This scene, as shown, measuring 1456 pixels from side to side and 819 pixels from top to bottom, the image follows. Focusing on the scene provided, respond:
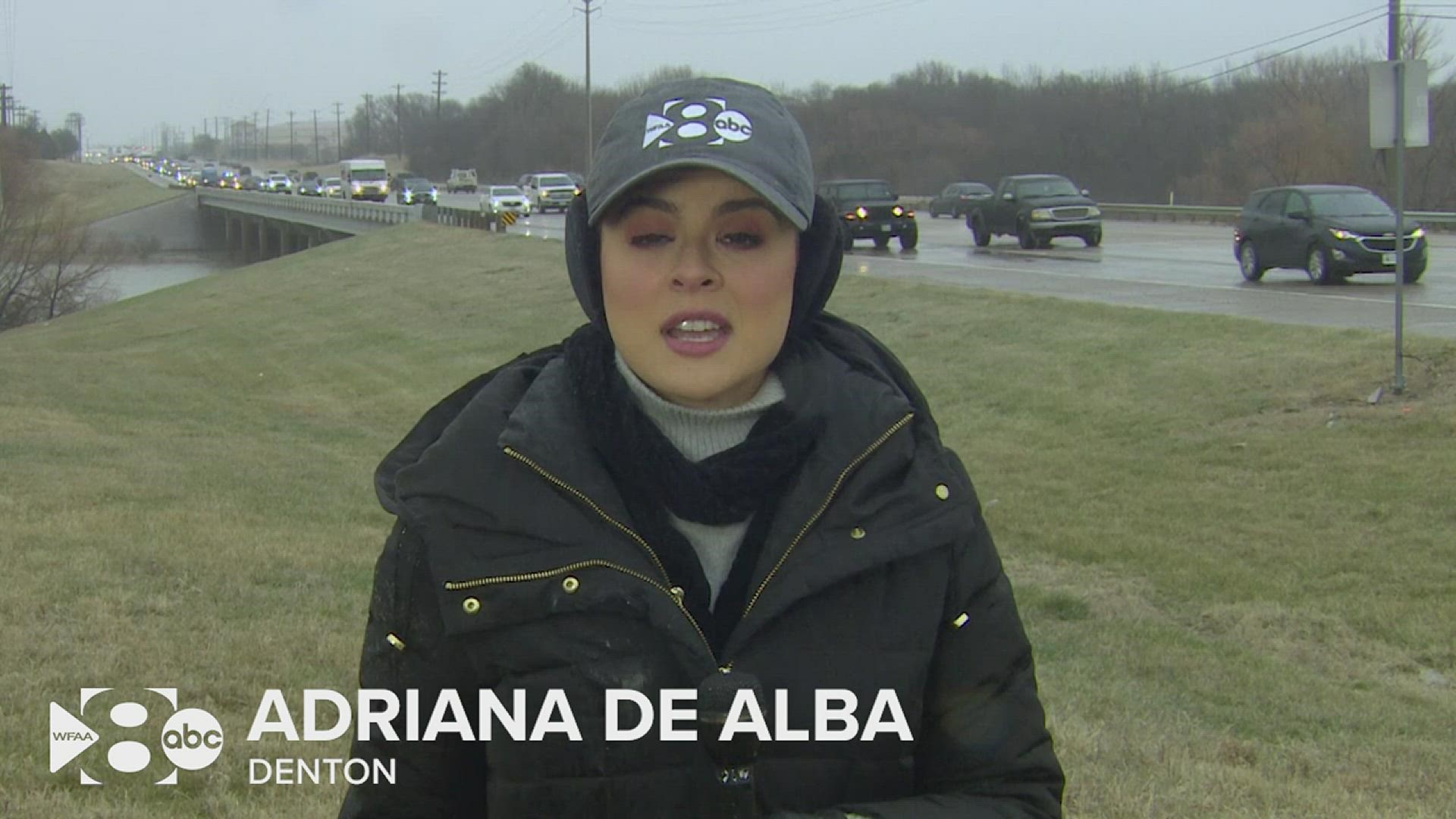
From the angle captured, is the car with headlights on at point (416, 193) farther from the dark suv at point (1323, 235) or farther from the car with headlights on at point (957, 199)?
the dark suv at point (1323, 235)

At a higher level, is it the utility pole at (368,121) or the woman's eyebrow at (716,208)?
the utility pole at (368,121)

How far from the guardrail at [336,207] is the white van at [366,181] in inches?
150

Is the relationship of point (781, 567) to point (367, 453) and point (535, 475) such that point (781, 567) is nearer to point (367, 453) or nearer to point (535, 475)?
point (535, 475)

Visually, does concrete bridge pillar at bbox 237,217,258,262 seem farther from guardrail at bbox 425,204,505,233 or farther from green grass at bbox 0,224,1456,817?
green grass at bbox 0,224,1456,817

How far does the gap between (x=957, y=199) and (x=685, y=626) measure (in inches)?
2130

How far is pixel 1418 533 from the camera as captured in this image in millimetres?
9500

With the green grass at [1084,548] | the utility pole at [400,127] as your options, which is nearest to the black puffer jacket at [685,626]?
the green grass at [1084,548]

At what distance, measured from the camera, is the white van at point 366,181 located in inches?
3236

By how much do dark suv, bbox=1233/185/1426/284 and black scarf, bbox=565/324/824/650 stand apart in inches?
864

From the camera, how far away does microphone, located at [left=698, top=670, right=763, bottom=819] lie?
1.92 meters

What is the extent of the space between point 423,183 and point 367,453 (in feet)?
226

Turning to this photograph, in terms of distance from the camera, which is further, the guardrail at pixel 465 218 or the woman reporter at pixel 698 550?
the guardrail at pixel 465 218

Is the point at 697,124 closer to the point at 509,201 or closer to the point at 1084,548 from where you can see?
the point at 1084,548

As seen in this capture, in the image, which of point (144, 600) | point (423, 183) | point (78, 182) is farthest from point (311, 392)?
point (78, 182)
